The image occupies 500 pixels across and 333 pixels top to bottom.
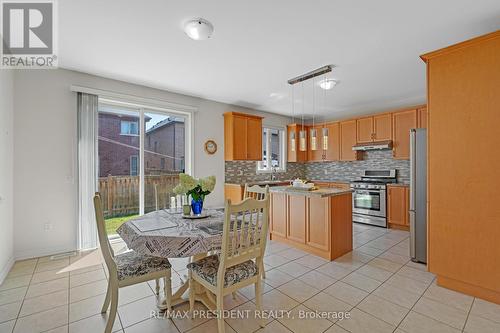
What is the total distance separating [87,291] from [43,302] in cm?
33

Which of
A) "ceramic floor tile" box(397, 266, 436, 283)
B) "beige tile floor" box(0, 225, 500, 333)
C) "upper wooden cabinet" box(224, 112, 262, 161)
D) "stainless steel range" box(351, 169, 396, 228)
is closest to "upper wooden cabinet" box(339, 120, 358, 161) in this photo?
"stainless steel range" box(351, 169, 396, 228)

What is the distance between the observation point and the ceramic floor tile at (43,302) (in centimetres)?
199

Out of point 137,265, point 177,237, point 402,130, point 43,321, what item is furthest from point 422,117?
point 43,321

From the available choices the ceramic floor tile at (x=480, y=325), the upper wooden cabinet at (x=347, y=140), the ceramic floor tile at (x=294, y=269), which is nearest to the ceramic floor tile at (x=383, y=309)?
the ceramic floor tile at (x=480, y=325)

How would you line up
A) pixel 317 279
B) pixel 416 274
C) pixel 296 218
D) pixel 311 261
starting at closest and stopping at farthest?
pixel 317 279 → pixel 416 274 → pixel 311 261 → pixel 296 218

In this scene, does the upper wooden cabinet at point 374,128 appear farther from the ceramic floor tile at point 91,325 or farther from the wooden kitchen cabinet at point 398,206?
the ceramic floor tile at point 91,325

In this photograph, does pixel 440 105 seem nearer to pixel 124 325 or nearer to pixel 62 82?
pixel 124 325

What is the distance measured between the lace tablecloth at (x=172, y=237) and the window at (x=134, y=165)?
82.1 inches

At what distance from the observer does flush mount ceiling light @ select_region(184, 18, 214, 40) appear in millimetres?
2135

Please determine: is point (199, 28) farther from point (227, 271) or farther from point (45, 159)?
point (45, 159)

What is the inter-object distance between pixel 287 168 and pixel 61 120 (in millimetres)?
4987

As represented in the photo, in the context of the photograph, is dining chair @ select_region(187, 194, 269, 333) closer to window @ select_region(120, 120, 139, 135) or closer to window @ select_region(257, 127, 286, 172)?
window @ select_region(120, 120, 139, 135)

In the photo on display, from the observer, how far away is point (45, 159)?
10.2 ft

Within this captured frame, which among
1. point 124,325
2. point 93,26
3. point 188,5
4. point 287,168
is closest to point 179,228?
point 124,325
